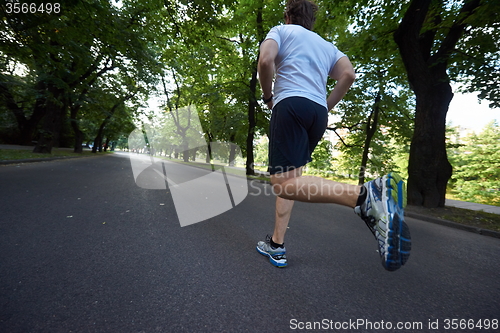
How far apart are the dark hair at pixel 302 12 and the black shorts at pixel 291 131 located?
78cm

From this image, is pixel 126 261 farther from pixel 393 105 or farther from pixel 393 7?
pixel 393 105

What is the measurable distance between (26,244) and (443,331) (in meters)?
3.37

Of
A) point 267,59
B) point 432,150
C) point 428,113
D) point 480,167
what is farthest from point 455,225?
point 480,167

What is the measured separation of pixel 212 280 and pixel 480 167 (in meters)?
22.1

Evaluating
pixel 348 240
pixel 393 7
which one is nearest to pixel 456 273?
pixel 348 240

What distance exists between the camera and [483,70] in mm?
5402

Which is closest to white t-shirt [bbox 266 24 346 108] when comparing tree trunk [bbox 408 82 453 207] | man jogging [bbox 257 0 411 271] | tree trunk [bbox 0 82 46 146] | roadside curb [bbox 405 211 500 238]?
man jogging [bbox 257 0 411 271]

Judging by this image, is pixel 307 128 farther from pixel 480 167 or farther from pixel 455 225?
pixel 480 167

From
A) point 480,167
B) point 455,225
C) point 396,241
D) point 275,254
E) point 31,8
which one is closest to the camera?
point 396,241

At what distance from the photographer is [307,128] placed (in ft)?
5.87

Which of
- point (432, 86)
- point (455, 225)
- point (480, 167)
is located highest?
point (432, 86)

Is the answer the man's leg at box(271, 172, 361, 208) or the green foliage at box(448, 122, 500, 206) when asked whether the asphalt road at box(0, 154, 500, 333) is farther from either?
the green foliage at box(448, 122, 500, 206)

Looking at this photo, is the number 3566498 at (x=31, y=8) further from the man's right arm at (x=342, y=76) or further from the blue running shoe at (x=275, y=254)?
the blue running shoe at (x=275, y=254)

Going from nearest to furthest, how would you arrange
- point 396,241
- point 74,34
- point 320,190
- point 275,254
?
1. point 396,241
2. point 320,190
3. point 275,254
4. point 74,34
